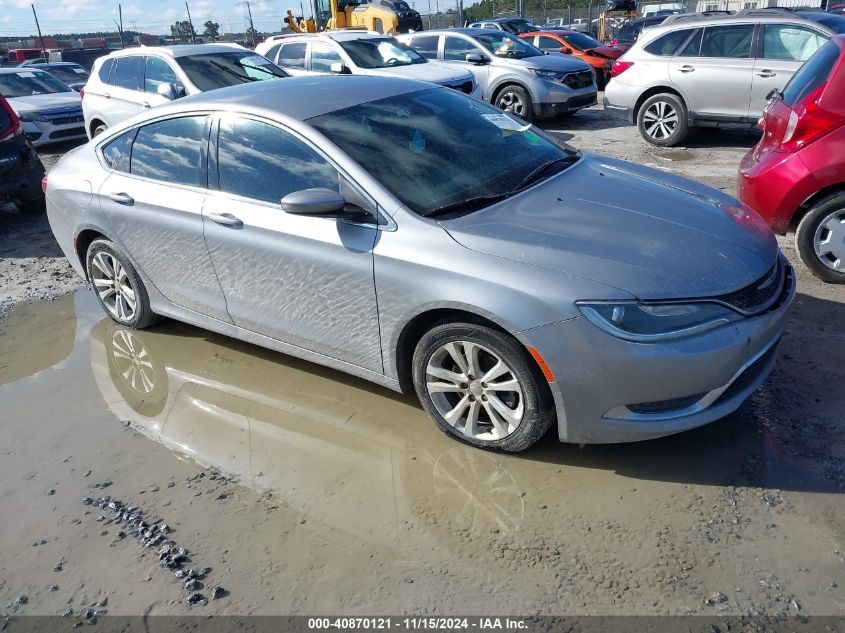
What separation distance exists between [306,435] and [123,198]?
2.14 metres

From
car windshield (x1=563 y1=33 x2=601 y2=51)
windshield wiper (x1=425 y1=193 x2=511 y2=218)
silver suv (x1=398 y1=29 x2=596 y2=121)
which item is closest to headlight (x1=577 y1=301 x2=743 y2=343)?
windshield wiper (x1=425 y1=193 x2=511 y2=218)

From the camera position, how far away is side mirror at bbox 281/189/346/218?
340 centimetres

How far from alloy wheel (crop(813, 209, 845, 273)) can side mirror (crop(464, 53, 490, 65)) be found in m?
9.03

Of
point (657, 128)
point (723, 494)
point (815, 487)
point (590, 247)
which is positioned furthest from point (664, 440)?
point (657, 128)

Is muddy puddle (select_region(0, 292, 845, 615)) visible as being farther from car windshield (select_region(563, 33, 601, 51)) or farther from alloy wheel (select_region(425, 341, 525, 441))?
car windshield (select_region(563, 33, 601, 51))

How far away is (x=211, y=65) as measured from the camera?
973cm

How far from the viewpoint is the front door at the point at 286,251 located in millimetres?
3535

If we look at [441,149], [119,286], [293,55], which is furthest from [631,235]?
[293,55]

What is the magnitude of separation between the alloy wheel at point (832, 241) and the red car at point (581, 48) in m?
13.2

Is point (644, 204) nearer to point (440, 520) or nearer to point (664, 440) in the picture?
point (664, 440)

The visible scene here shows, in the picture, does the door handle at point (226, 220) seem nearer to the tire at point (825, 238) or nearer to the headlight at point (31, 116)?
the tire at point (825, 238)

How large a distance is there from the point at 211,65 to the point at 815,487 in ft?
30.2

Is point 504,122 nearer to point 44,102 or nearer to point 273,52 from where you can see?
point 273,52

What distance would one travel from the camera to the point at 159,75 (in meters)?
9.66
